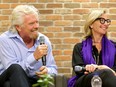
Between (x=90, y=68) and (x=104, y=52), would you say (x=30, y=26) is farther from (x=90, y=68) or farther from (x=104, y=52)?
(x=104, y=52)

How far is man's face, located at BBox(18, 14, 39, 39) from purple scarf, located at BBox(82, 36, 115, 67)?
0.53 m

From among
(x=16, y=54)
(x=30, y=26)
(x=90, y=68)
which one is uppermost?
(x=30, y=26)

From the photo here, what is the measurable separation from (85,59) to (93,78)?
47cm

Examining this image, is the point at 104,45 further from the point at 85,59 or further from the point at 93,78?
the point at 93,78

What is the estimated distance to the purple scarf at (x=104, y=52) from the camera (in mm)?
3734

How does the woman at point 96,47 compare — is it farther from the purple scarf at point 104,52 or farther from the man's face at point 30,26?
the man's face at point 30,26

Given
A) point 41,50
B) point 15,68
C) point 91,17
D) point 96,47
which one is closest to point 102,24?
point 91,17

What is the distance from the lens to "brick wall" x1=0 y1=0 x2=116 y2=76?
14.9 ft

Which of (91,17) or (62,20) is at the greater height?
(91,17)

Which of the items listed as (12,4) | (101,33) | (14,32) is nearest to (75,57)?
(101,33)

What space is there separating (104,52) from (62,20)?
A: 36.5 inches

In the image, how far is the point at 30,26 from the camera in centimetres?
359

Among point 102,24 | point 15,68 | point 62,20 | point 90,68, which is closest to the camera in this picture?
point 15,68

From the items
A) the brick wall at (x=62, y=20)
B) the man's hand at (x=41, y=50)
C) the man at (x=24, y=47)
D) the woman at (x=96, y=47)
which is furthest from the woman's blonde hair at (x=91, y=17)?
the man's hand at (x=41, y=50)
